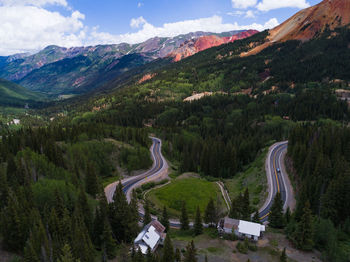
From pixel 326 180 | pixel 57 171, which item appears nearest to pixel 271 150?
pixel 326 180

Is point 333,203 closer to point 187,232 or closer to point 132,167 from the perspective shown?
point 187,232

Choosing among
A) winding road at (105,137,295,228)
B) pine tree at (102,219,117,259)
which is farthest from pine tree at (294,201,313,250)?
pine tree at (102,219,117,259)

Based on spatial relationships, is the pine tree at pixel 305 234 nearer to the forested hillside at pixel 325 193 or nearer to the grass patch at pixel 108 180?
the forested hillside at pixel 325 193

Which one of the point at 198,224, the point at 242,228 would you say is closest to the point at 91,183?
the point at 198,224

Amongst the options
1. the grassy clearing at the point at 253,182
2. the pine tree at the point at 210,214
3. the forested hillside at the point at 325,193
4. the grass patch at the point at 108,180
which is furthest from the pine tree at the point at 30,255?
the grassy clearing at the point at 253,182

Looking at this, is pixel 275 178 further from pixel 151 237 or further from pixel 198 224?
pixel 151 237

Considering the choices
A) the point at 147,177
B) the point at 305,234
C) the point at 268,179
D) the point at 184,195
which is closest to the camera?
the point at 305,234
